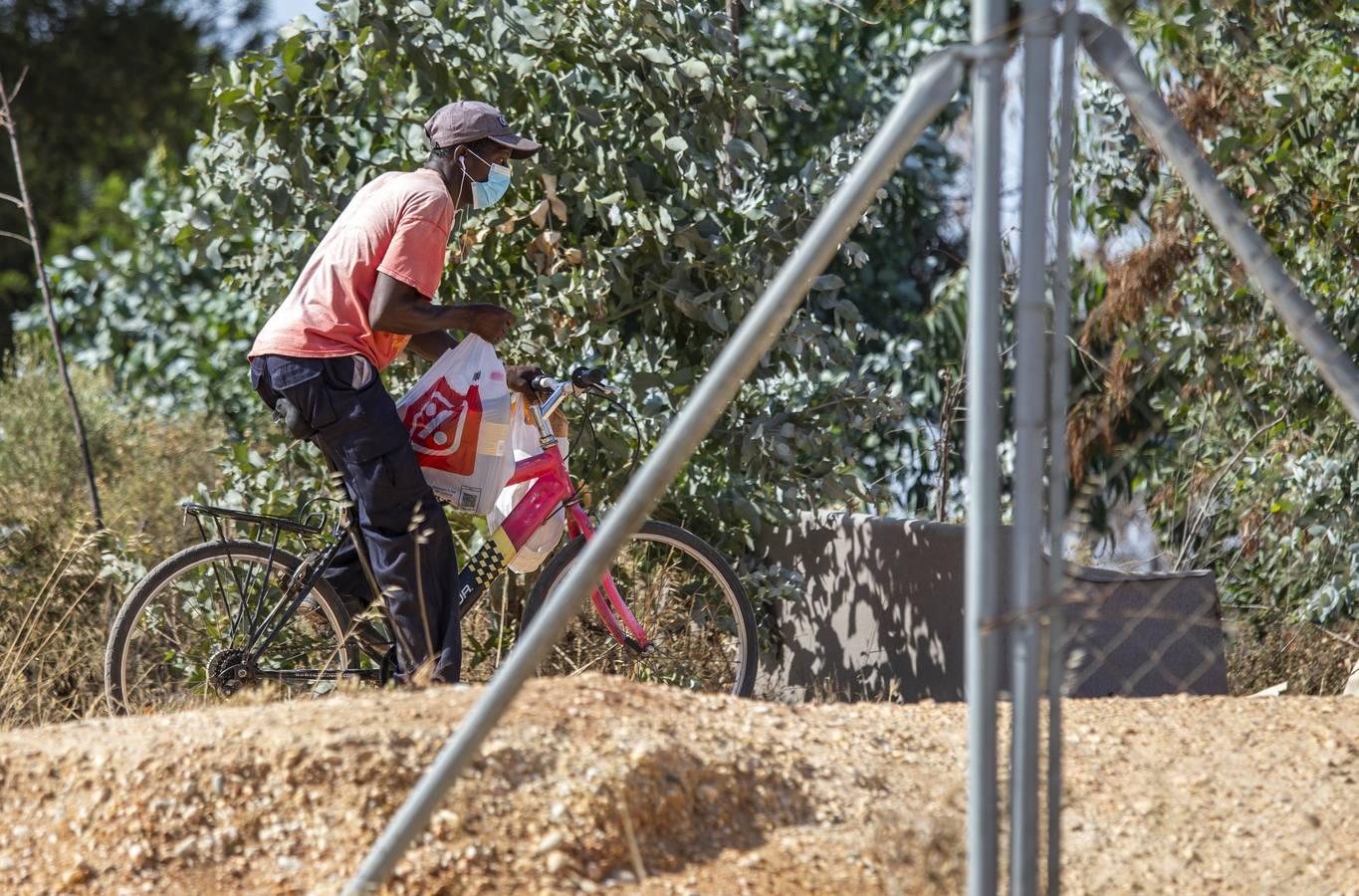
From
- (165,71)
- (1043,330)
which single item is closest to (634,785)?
(1043,330)

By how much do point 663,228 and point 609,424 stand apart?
701 mm

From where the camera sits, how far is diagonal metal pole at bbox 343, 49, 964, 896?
2451 mm

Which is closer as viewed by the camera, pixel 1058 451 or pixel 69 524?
pixel 1058 451

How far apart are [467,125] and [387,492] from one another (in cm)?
105

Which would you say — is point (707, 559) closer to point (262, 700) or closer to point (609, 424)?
point (609, 424)

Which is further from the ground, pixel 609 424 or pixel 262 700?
pixel 609 424

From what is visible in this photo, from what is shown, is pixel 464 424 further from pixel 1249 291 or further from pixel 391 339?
pixel 1249 291

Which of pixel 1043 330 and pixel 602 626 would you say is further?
pixel 602 626

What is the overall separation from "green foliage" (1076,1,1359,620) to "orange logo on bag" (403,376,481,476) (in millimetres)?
2337

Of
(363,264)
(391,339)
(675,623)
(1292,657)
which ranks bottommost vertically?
(1292,657)

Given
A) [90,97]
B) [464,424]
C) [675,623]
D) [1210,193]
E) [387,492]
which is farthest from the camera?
[90,97]

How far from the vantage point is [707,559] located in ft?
15.8

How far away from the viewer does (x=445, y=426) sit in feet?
14.4

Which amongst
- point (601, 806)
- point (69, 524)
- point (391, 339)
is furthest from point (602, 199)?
point (69, 524)
